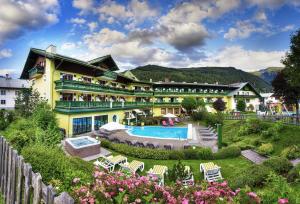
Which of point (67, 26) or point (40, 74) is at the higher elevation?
point (67, 26)

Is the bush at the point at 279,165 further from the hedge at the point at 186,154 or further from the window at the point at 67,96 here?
the window at the point at 67,96

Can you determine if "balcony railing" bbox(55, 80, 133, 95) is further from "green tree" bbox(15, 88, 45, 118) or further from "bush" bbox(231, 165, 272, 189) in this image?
"bush" bbox(231, 165, 272, 189)

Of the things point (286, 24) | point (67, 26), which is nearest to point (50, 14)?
point (67, 26)

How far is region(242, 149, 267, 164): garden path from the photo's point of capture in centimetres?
1823

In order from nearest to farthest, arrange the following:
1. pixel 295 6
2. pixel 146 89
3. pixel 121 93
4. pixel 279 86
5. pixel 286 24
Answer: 1. pixel 295 6
2. pixel 286 24
3. pixel 279 86
4. pixel 121 93
5. pixel 146 89

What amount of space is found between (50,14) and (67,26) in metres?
5.73

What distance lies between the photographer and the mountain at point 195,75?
107 m

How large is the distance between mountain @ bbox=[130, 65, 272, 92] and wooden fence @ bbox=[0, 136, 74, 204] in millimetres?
73072

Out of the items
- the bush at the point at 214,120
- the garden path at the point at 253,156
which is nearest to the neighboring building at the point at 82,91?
the bush at the point at 214,120

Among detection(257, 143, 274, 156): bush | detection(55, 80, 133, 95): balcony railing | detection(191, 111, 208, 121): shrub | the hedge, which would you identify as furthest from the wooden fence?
detection(191, 111, 208, 121): shrub

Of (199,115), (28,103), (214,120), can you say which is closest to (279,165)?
(214,120)

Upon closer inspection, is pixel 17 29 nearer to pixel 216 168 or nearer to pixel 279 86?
pixel 216 168

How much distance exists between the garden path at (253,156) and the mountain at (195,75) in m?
58.3

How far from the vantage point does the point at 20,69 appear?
39969mm
